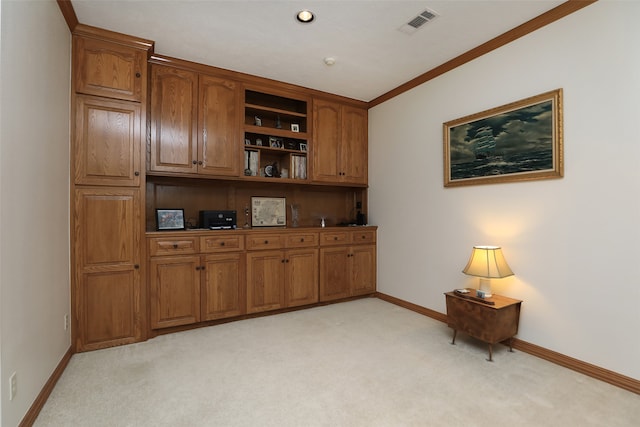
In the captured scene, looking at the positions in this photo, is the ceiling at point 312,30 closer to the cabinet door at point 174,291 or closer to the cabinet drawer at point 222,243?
the cabinet drawer at point 222,243

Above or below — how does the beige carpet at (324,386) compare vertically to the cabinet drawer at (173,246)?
below

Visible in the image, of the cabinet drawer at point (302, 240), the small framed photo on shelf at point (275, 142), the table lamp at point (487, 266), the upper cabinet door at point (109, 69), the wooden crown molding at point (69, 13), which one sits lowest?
the table lamp at point (487, 266)

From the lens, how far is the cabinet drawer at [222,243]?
315 centimetres

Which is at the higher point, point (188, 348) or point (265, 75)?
point (265, 75)

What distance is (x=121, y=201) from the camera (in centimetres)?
272

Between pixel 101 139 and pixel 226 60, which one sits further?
pixel 226 60

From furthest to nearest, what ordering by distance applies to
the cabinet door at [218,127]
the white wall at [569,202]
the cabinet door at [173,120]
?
the cabinet door at [218,127] < the cabinet door at [173,120] < the white wall at [569,202]

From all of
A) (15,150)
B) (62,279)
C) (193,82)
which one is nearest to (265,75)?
(193,82)

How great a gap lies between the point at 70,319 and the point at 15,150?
155cm

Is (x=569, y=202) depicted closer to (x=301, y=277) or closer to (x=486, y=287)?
(x=486, y=287)

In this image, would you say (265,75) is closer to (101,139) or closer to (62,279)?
(101,139)

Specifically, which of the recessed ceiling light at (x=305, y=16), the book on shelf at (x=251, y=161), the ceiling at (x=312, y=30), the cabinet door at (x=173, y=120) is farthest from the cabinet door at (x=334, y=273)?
the recessed ceiling light at (x=305, y=16)

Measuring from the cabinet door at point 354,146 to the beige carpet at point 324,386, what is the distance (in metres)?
2.19

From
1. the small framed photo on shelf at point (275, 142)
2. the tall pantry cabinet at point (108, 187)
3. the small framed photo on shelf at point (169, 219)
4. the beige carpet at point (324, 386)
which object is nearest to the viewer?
the beige carpet at point (324, 386)
